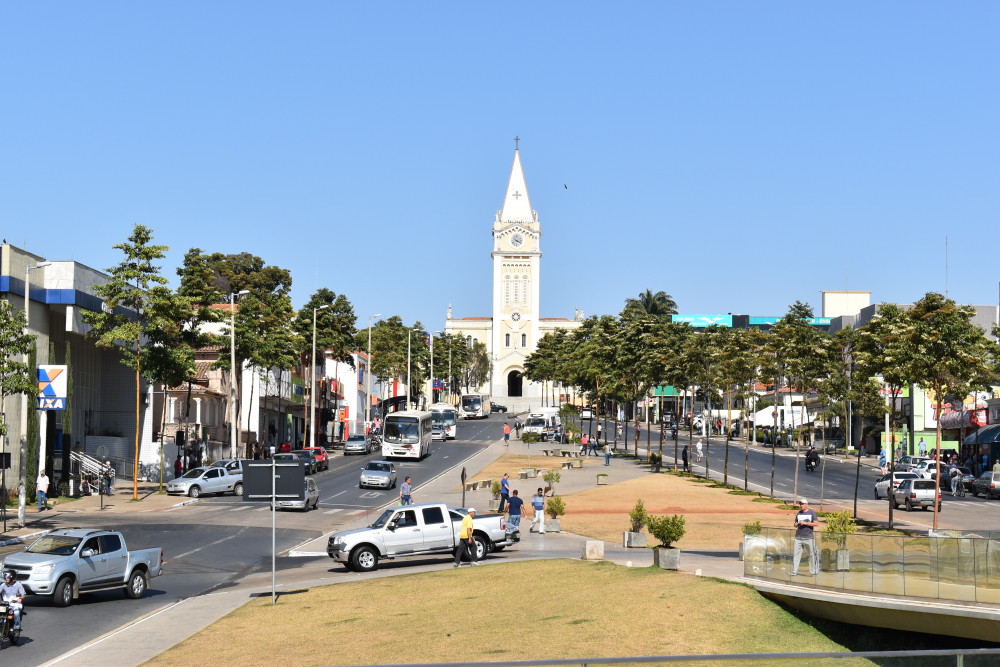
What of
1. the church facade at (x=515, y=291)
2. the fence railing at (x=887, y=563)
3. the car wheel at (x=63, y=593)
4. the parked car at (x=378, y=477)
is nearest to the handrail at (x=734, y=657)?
the fence railing at (x=887, y=563)

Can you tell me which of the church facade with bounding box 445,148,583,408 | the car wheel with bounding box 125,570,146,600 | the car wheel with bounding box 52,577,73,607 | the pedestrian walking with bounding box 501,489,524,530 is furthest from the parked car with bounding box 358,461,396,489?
the church facade with bounding box 445,148,583,408

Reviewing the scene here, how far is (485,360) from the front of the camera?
182 meters

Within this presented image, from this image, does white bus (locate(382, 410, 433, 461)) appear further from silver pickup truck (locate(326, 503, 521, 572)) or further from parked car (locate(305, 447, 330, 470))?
silver pickup truck (locate(326, 503, 521, 572))

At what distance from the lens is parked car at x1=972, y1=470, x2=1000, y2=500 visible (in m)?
52.6

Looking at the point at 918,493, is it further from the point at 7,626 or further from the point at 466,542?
the point at 7,626

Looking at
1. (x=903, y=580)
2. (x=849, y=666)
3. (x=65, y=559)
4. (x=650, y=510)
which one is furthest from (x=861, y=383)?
(x=849, y=666)

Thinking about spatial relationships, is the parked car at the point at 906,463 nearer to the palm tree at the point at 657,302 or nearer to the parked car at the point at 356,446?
the parked car at the point at 356,446

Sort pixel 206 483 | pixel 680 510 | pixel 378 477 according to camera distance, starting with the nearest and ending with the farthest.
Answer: pixel 680 510 < pixel 206 483 < pixel 378 477

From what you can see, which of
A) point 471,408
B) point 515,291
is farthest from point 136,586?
point 515,291

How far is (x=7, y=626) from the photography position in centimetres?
1848

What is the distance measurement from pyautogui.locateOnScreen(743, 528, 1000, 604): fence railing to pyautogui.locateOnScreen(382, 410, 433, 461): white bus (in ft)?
172

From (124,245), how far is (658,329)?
1445 inches

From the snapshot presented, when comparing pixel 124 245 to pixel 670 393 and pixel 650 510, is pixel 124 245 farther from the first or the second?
pixel 670 393

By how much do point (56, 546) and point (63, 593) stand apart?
1081 millimetres
